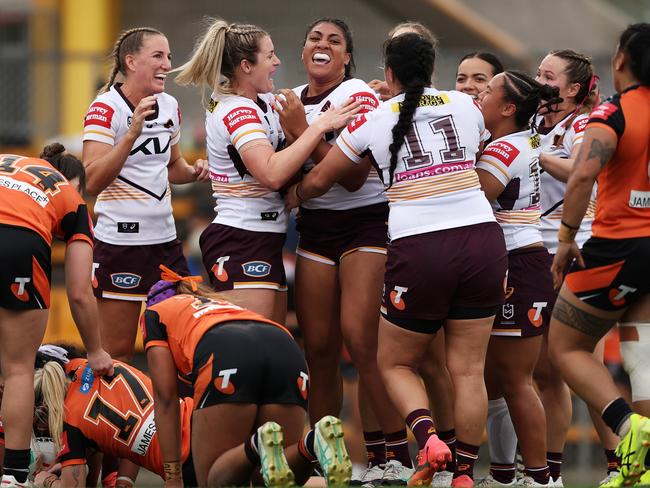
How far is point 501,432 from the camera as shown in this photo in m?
7.90

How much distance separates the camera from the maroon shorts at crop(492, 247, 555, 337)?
24.6ft

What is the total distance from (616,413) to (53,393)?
311cm

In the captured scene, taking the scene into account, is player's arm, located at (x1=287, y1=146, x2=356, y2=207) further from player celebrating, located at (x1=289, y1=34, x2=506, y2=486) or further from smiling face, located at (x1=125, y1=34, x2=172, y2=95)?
smiling face, located at (x1=125, y1=34, x2=172, y2=95)

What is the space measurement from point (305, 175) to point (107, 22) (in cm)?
1208

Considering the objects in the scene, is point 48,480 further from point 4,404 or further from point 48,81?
point 48,81

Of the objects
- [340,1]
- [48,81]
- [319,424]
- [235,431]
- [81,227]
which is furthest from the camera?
[340,1]

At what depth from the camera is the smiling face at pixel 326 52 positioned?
304 inches

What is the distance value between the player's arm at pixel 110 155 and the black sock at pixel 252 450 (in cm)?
238

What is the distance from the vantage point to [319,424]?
239 inches

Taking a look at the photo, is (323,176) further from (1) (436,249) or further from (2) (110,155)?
(2) (110,155)

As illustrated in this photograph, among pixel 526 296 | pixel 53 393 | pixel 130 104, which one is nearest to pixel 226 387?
pixel 53 393

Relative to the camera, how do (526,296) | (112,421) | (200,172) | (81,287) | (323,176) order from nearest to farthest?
(81,287)
(323,176)
(112,421)
(526,296)
(200,172)

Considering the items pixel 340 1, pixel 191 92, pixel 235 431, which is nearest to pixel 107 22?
pixel 191 92

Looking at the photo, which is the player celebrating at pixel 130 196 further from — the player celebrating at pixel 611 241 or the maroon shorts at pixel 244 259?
the player celebrating at pixel 611 241
